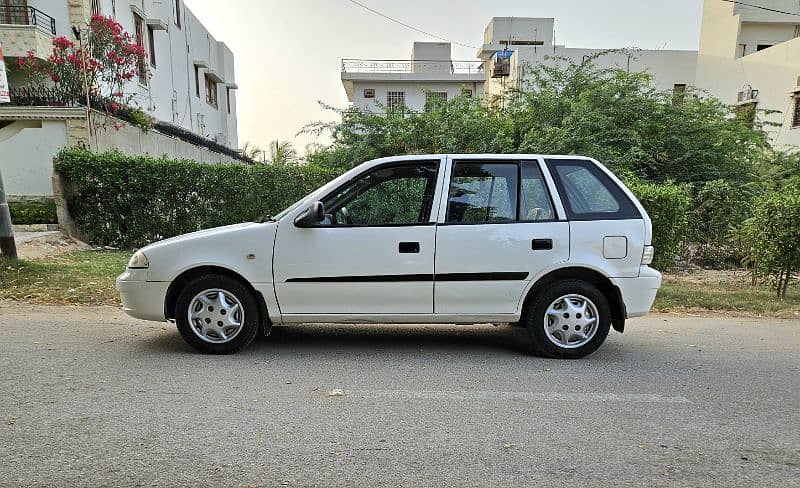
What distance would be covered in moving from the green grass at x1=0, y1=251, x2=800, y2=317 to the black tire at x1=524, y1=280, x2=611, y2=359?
294cm

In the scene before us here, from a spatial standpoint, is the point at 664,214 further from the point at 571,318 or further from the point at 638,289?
the point at 571,318

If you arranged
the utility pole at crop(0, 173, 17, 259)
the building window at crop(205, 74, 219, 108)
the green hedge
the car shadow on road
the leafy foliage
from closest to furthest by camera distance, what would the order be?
the car shadow on road → the utility pole at crop(0, 173, 17, 259) → the green hedge → the leafy foliage → the building window at crop(205, 74, 219, 108)

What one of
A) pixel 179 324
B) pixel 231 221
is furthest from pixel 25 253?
pixel 179 324

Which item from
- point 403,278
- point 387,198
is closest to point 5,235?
point 387,198

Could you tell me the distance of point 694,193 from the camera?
38.8ft

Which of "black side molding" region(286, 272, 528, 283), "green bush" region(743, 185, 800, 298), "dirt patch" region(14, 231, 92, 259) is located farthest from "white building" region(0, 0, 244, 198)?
"green bush" region(743, 185, 800, 298)

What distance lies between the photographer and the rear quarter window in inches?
181

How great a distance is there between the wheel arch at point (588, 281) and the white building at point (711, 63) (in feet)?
53.1

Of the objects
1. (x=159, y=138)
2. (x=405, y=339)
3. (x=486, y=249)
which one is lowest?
(x=405, y=339)

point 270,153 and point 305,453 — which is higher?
point 270,153

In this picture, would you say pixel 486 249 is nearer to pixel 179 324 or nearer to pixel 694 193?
pixel 179 324

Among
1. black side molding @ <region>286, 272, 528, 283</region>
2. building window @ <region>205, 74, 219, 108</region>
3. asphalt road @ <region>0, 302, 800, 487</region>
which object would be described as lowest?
asphalt road @ <region>0, 302, 800, 487</region>

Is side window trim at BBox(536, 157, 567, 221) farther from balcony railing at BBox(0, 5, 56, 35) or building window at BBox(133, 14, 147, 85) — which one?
building window at BBox(133, 14, 147, 85)

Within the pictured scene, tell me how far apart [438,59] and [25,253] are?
2980cm
